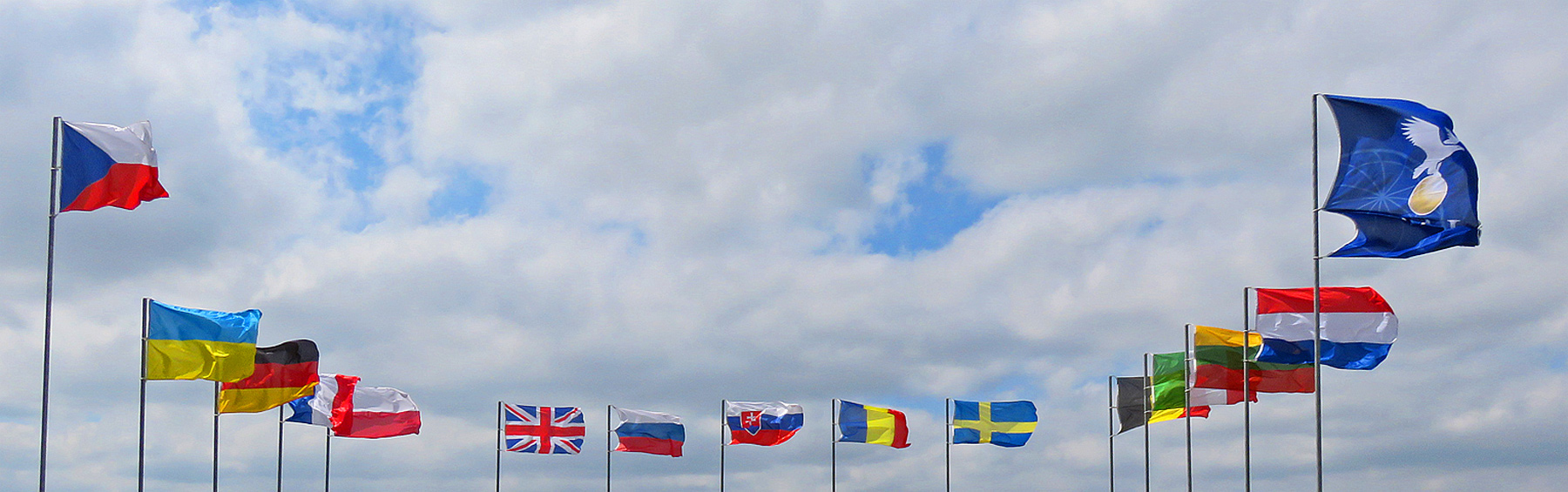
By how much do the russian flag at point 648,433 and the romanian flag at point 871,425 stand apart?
754 centimetres

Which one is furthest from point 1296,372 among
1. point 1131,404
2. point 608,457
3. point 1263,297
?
point 608,457

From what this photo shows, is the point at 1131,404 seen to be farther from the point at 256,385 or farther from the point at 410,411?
the point at 256,385

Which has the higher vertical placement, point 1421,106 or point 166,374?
point 1421,106

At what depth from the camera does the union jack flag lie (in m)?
73.3

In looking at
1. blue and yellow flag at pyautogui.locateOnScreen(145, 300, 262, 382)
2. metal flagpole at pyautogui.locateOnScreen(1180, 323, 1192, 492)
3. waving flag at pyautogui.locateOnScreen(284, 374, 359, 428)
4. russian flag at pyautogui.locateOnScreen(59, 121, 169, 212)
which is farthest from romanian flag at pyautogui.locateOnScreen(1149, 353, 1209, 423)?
russian flag at pyautogui.locateOnScreen(59, 121, 169, 212)

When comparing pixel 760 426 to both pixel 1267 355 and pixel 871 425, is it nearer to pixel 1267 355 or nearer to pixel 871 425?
pixel 871 425

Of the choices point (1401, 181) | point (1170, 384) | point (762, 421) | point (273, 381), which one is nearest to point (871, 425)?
point (762, 421)

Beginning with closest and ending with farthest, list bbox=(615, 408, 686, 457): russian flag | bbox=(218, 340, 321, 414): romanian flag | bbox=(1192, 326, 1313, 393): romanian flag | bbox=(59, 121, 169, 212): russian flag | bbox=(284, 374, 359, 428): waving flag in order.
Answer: bbox=(59, 121, 169, 212): russian flag
bbox=(218, 340, 321, 414): romanian flag
bbox=(1192, 326, 1313, 393): romanian flag
bbox=(284, 374, 359, 428): waving flag
bbox=(615, 408, 686, 457): russian flag

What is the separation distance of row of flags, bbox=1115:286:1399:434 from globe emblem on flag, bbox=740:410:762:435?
15823 mm

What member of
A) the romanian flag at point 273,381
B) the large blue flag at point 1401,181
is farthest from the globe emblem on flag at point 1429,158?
the romanian flag at point 273,381

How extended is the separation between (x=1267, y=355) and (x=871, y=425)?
37147 mm

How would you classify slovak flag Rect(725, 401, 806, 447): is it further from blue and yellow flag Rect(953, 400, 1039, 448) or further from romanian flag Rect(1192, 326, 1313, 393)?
romanian flag Rect(1192, 326, 1313, 393)

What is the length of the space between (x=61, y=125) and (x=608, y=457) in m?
49.4

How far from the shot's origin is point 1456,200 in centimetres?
3256
